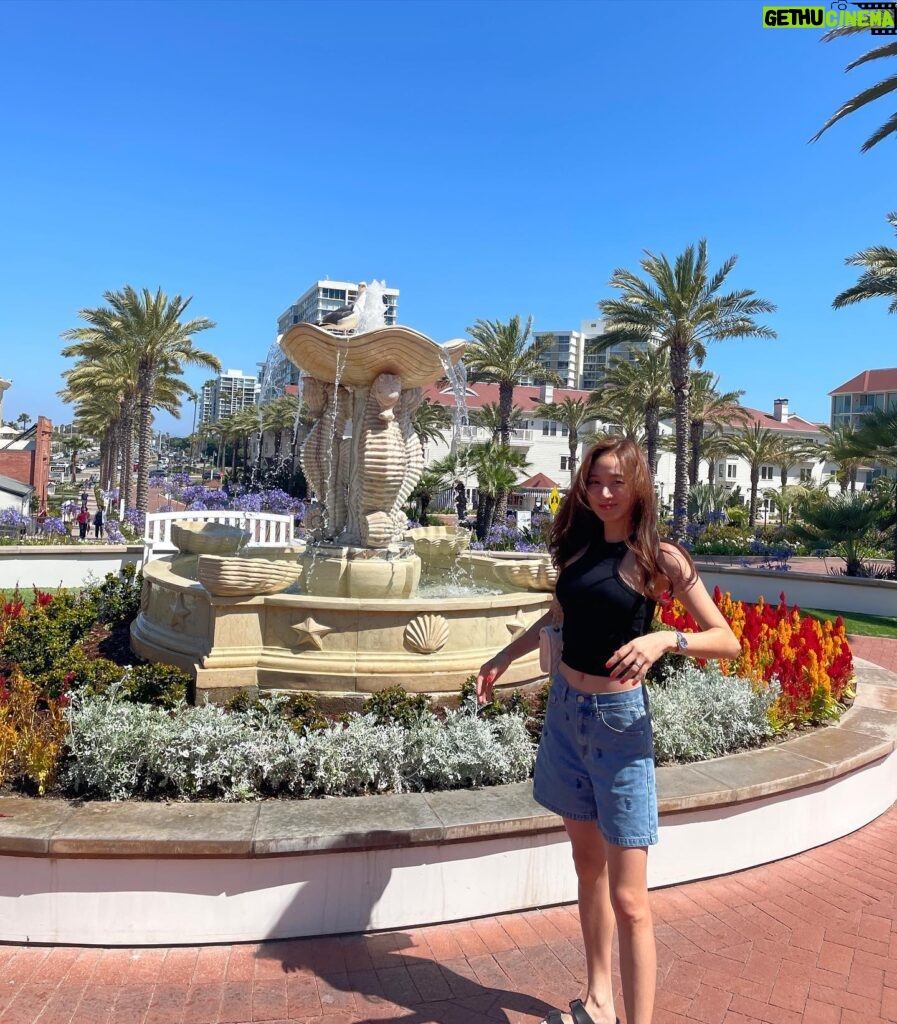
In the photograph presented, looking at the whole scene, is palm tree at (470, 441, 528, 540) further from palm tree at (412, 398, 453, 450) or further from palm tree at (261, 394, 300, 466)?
palm tree at (261, 394, 300, 466)

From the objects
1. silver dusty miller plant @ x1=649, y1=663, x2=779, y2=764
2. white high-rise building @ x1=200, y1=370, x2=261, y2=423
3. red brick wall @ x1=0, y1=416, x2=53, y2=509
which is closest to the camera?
silver dusty miller plant @ x1=649, y1=663, x2=779, y2=764

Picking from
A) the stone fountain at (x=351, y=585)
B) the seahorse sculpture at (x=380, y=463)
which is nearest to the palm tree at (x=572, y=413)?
the stone fountain at (x=351, y=585)

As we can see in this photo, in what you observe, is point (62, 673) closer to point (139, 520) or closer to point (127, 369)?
point (139, 520)

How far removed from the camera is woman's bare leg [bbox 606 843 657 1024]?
2387 millimetres

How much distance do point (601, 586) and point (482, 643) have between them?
3315mm

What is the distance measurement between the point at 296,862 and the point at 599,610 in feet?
5.94

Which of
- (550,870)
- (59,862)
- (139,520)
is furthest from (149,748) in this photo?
(139,520)

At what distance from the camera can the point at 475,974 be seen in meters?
3.12

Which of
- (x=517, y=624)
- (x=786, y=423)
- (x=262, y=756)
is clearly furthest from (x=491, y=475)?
(x=786, y=423)

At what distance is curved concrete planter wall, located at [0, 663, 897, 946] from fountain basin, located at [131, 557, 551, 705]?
1.52 metres

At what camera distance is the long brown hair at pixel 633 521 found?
2445mm

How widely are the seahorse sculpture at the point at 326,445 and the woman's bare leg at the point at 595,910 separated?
4.80 meters

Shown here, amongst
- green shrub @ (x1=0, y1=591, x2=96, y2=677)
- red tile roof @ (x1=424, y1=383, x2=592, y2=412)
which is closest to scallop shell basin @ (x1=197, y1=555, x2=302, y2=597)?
green shrub @ (x1=0, y1=591, x2=96, y2=677)

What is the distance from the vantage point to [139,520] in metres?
20.6
